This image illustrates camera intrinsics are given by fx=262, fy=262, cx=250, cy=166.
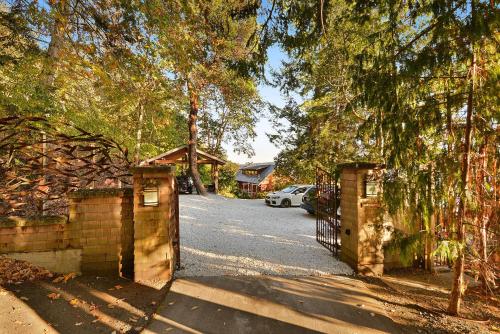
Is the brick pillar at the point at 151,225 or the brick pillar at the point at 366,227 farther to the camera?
the brick pillar at the point at 366,227

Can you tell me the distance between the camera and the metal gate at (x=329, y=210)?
5649 mm

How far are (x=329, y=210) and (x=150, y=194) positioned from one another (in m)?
4.01

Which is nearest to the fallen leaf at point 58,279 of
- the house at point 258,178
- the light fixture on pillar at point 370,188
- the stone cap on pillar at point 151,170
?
the stone cap on pillar at point 151,170

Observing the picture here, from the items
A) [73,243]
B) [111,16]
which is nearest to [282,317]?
[73,243]

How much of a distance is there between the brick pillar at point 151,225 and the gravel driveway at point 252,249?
0.56m

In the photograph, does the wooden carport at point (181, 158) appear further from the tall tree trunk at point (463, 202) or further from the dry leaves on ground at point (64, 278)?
the tall tree trunk at point (463, 202)

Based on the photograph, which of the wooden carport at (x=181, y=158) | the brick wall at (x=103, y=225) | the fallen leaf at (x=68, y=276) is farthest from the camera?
the wooden carport at (x=181, y=158)

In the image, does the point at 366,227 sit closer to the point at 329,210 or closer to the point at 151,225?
the point at 329,210

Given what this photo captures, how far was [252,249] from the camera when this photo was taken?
20.0 feet

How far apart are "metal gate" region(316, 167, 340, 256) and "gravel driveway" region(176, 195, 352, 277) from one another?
24 centimetres

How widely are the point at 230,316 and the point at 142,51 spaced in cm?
575

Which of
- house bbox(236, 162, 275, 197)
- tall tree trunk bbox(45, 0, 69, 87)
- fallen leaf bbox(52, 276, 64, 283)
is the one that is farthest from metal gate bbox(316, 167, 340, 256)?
house bbox(236, 162, 275, 197)

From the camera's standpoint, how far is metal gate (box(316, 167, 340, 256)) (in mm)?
5649

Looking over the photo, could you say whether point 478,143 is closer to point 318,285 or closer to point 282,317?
point 318,285
